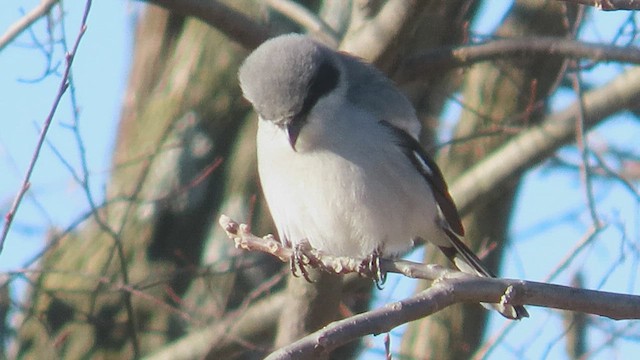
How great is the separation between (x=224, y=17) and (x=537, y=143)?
5.50ft

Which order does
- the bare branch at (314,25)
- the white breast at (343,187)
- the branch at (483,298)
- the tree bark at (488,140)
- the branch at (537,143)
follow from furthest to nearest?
the tree bark at (488,140) < the branch at (537,143) < the bare branch at (314,25) < the white breast at (343,187) < the branch at (483,298)

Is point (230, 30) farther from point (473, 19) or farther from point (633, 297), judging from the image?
point (633, 297)

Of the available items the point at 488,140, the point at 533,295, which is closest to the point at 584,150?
the point at 488,140

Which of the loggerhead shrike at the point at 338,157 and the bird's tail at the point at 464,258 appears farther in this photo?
the bird's tail at the point at 464,258

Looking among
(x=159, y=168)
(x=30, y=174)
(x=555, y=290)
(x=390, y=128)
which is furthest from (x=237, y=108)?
(x=555, y=290)

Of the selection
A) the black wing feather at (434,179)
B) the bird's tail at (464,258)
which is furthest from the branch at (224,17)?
the bird's tail at (464,258)

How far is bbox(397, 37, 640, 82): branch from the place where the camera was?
4711mm

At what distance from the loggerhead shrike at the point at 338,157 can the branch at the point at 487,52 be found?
0.36 m

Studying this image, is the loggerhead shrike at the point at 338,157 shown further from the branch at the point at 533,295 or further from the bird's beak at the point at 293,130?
the branch at the point at 533,295

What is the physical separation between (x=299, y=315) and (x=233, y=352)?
0.80 m

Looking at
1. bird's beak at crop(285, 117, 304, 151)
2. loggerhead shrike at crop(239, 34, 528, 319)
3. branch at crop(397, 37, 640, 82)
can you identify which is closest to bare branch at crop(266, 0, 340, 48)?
branch at crop(397, 37, 640, 82)

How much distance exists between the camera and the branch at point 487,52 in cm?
471

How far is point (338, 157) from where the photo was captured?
13.6ft

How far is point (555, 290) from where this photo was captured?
8.71ft
